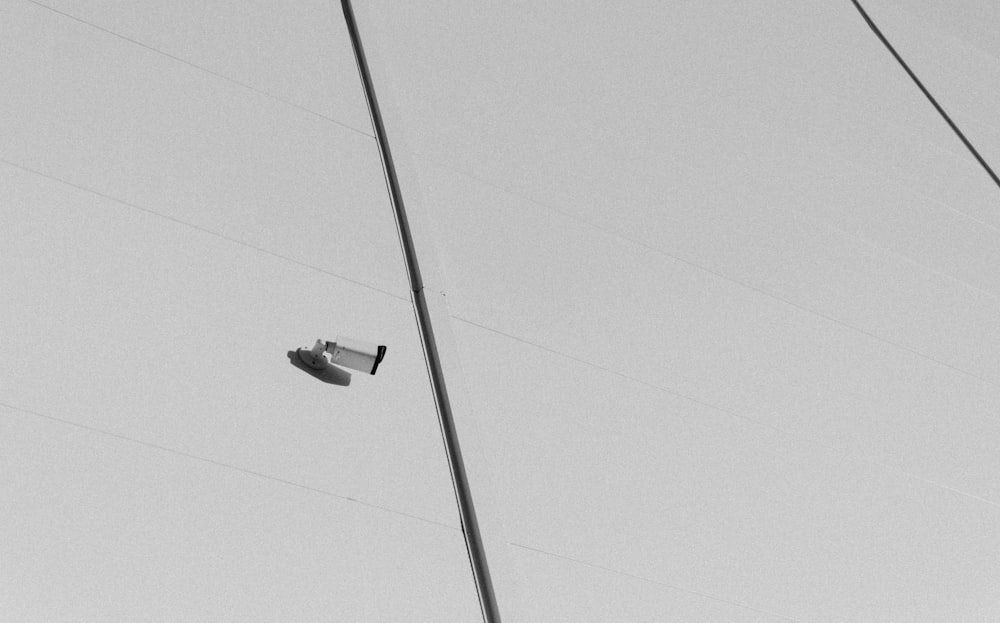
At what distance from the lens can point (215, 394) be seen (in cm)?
133

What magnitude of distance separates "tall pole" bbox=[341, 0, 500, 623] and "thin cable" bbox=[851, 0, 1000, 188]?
5.89ft

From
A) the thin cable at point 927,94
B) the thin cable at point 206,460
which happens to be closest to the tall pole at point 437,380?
the thin cable at point 206,460

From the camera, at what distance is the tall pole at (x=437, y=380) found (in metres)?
1.28

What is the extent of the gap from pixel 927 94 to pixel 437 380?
2422mm

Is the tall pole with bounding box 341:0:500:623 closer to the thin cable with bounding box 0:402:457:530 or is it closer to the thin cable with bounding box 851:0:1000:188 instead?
the thin cable with bounding box 0:402:457:530

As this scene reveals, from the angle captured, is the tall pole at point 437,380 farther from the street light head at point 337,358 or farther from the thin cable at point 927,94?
the thin cable at point 927,94

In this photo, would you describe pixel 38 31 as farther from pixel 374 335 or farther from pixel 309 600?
pixel 309 600

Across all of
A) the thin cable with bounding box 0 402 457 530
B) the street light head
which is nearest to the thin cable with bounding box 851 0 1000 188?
the street light head

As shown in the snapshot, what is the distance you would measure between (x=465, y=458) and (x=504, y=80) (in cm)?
119

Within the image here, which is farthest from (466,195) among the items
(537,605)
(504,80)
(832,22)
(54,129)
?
(832,22)

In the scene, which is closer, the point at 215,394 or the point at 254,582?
the point at 254,582

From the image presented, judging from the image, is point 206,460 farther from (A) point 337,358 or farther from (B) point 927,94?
(B) point 927,94

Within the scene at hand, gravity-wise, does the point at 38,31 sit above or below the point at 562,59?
below

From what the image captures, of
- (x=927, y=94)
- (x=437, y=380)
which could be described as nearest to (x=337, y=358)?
(x=437, y=380)
